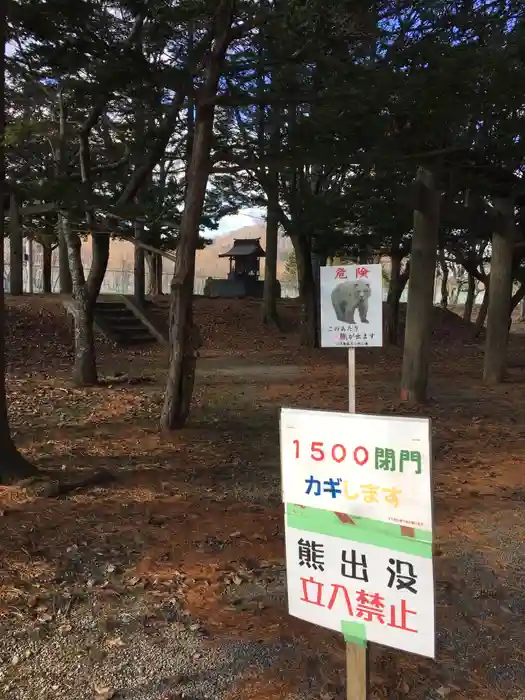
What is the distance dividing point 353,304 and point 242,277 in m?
23.9

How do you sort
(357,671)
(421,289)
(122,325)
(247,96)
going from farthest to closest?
(122,325) → (421,289) → (247,96) → (357,671)

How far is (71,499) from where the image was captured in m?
5.38

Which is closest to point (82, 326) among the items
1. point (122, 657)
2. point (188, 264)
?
point (188, 264)

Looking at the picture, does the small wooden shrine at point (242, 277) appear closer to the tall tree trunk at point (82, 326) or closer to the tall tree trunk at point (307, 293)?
the tall tree trunk at point (307, 293)

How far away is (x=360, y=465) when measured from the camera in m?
2.28

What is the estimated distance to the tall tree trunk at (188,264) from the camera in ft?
23.9

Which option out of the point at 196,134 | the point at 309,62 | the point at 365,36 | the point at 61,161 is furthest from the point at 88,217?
the point at 365,36

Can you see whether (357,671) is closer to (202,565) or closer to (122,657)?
(122,657)

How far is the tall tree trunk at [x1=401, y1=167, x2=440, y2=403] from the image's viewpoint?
10.5 meters

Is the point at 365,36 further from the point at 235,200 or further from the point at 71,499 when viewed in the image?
the point at 235,200

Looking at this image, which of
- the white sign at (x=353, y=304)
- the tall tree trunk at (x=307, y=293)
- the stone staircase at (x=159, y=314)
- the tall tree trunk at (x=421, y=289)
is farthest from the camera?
the tall tree trunk at (x=307, y=293)

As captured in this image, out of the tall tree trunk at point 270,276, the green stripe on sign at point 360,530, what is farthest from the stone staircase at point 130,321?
the green stripe on sign at point 360,530

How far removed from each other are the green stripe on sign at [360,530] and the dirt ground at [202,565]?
36.9 inches

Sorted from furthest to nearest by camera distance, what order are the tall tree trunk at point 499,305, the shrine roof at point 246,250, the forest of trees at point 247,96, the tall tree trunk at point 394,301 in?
1. the shrine roof at point 246,250
2. the tall tree trunk at point 394,301
3. the tall tree trunk at point 499,305
4. the forest of trees at point 247,96
